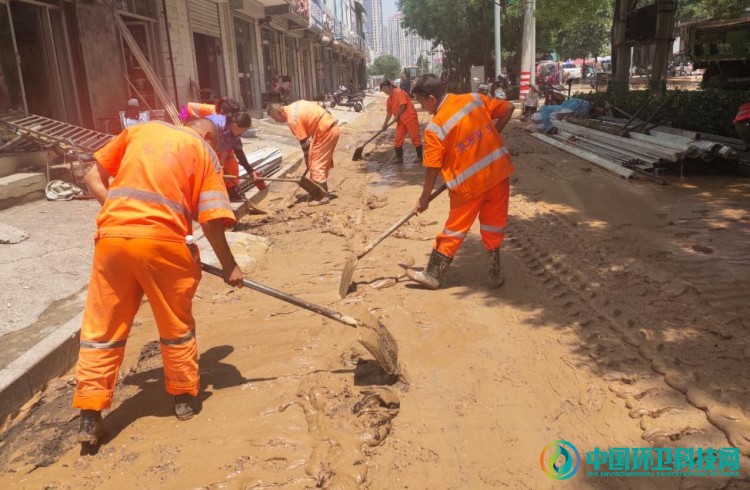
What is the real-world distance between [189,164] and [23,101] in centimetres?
703

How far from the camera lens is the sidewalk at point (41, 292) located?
3047mm

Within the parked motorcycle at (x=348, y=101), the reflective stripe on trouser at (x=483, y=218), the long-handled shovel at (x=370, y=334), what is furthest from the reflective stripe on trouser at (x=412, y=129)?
the parked motorcycle at (x=348, y=101)

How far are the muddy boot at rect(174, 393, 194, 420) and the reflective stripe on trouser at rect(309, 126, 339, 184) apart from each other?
500cm

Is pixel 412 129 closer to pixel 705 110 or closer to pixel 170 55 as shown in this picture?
pixel 705 110

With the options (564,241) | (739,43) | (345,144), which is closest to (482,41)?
(345,144)

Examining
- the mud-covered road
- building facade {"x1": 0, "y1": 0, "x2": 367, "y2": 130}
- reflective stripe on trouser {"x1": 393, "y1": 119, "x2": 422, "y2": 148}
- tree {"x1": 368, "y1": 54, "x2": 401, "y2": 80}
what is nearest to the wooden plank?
building facade {"x1": 0, "y1": 0, "x2": 367, "y2": 130}

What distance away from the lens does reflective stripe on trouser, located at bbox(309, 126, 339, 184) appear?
7297 mm

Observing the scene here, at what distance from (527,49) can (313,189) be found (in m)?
13.9

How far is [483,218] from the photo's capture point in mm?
4004

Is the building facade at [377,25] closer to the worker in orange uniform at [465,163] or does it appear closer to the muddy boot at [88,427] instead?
the worker in orange uniform at [465,163]

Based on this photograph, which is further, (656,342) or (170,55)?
(170,55)

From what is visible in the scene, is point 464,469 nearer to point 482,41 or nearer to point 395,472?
point 395,472

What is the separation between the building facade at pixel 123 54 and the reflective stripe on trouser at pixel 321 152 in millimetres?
3983

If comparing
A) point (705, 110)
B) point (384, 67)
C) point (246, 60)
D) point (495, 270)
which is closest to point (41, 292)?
point (495, 270)
